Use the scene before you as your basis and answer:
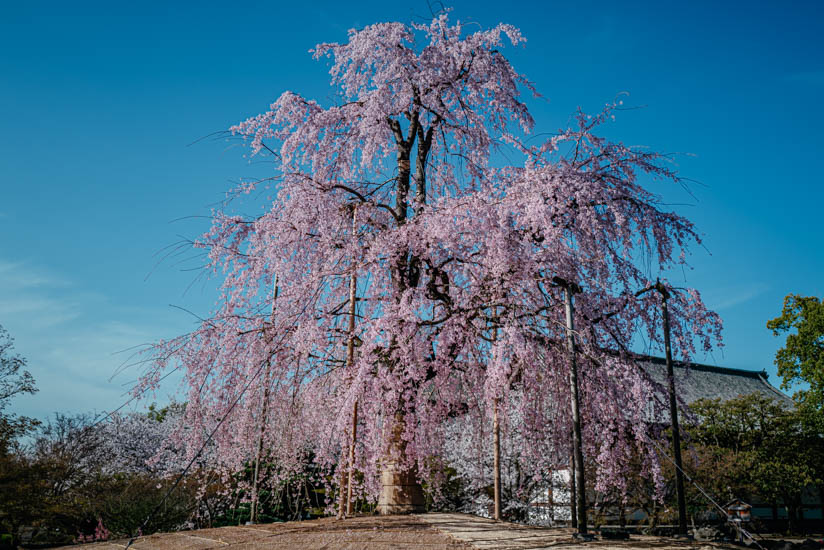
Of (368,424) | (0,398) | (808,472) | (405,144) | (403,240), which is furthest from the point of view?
(808,472)

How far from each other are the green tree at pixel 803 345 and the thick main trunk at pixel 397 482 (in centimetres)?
2467

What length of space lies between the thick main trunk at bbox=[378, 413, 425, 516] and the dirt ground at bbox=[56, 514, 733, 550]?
76 centimetres

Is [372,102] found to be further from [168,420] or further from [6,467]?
[168,420]

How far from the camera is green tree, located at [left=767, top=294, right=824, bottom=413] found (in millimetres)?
27344

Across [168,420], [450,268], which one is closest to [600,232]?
[450,268]

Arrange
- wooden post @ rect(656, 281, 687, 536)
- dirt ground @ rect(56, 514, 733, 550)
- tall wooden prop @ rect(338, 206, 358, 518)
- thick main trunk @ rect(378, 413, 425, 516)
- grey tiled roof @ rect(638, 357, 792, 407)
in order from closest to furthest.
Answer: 1. dirt ground @ rect(56, 514, 733, 550)
2. tall wooden prop @ rect(338, 206, 358, 518)
3. wooden post @ rect(656, 281, 687, 536)
4. thick main trunk @ rect(378, 413, 425, 516)
5. grey tiled roof @ rect(638, 357, 792, 407)

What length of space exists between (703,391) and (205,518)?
96.6 ft

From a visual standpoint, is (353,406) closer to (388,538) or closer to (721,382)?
(388,538)

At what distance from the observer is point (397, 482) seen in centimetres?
1030

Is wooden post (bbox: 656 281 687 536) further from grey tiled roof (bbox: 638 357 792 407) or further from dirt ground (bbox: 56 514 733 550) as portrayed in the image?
grey tiled roof (bbox: 638 357 792 407)

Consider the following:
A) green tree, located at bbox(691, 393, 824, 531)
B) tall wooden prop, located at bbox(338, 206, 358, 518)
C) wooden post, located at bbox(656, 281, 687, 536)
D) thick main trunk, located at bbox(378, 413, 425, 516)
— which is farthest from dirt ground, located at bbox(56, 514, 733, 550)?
green tree, located at bbox(691, 393, 824, 531)

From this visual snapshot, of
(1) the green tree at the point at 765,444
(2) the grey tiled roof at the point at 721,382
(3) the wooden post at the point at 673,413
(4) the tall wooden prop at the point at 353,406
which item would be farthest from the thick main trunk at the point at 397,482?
(2) the grey tiled roof at the point at 721,382

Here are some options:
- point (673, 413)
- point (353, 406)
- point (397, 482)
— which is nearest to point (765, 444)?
point (673, 413)

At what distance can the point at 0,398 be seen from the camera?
2036cm
